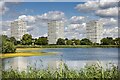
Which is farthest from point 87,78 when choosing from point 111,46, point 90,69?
point 111,46

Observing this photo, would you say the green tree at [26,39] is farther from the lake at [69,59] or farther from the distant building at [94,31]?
the distant building at [94,31]

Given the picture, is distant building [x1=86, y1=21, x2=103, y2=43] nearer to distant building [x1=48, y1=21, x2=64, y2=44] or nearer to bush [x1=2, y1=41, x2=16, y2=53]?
distant building [x1=48, y1=21, x2=64, y2=44]

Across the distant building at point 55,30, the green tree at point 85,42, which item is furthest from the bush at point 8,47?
the green tree at point 85,42

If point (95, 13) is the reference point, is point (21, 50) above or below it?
below

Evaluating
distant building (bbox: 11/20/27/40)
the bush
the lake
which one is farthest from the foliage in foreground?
distant building (bbox: 11/20/27/40)

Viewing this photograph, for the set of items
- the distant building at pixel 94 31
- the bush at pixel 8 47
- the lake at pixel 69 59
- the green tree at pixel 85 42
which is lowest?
the lake at pixel 69 59

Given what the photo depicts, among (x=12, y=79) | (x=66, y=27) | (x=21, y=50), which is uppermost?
(x=66, y=27)

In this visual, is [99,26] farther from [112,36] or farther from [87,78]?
[87,78]
